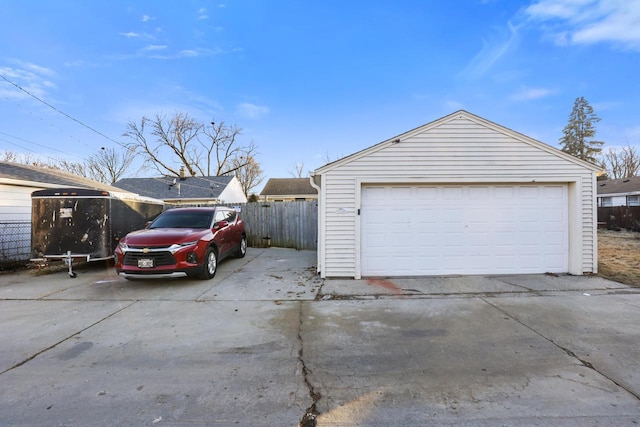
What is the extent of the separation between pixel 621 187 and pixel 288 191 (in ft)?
91.3

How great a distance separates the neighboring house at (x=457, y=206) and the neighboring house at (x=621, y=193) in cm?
2207

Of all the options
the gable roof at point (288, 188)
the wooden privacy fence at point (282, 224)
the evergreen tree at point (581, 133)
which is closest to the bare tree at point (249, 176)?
the gable roof at point (288, 188)

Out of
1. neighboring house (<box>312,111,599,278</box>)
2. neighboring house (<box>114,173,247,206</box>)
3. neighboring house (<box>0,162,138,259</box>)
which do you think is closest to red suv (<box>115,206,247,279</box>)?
neighboring house (<box>312,111,599,278</box>)

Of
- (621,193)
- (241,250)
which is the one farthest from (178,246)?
(621,193)

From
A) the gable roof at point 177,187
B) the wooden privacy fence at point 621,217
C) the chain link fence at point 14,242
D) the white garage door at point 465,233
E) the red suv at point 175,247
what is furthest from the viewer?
the gable roof at point 177,187

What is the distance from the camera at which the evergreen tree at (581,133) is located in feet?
121

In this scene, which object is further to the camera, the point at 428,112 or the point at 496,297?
the point at 428,112

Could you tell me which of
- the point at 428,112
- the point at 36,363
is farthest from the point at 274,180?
the point at 36,363

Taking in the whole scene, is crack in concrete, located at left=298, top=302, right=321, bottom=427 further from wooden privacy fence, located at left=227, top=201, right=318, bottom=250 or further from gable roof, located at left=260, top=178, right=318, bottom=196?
gable roof, located at left=260, top=178, right=318, bottom=196

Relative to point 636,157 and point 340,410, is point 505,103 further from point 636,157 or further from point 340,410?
point 636,157

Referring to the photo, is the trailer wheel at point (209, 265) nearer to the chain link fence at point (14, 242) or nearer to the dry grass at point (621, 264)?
the chain link fence at point (14, 242)

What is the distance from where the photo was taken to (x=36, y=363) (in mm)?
3264

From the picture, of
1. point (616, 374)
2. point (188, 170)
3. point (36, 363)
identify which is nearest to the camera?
point (616, 374)

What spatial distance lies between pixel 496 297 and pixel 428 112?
998 cm
